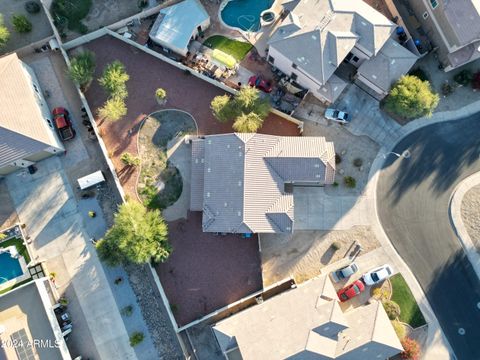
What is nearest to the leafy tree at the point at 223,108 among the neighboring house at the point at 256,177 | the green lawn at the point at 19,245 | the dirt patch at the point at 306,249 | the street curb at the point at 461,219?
the neighboring house at the point at 256,177

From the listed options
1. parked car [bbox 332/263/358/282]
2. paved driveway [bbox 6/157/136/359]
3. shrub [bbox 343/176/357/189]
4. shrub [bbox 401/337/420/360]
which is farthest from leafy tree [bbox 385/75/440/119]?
paved driveway [bbox 6/157/136/359]

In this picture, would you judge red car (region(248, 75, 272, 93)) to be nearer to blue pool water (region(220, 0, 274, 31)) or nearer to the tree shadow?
blue pool water (region(220, 0, 274, 31))

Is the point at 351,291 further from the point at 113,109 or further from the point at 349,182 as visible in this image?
the point at 113,109

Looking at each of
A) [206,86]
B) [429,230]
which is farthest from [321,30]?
[429,230]

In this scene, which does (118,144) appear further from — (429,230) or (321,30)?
(429,230)

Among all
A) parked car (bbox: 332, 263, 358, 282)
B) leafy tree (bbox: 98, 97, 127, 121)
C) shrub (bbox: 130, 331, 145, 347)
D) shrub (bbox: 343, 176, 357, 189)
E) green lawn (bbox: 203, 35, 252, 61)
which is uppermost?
green lawn (bbox: 203, 35, 252, 61)

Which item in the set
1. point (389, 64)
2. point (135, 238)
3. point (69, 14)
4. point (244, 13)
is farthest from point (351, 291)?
point (69, 14)
